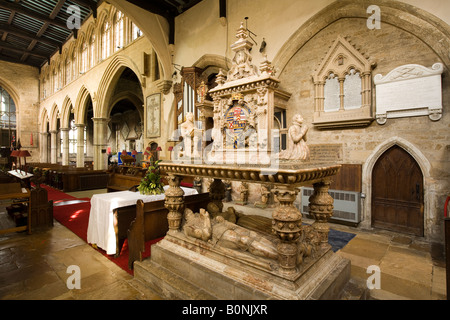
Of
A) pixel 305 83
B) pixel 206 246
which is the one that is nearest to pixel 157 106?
pixel 305 83

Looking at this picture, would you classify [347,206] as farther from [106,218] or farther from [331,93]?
[106,218]

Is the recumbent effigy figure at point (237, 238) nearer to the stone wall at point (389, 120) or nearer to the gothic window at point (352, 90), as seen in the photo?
the stone wall at point (389, 120)

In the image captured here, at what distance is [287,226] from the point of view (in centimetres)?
167

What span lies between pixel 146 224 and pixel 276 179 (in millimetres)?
1954

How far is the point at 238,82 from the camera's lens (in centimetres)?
262

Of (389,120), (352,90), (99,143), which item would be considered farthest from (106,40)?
(389,120)

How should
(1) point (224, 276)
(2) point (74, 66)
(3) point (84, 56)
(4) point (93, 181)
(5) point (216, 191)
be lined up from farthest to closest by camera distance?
(2) point (74, 66)
(3) point (84, 56)
(4) point (93, 181)
(5) point (216, 191)
(1) point (224, 276)

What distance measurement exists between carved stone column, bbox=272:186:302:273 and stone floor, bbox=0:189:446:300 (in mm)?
1068

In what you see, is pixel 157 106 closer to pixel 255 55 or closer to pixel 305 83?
pixel 255 55

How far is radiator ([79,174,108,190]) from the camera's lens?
9047 millimetres

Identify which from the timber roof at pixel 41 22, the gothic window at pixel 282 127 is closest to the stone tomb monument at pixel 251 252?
the gothic window at pixel 282 127

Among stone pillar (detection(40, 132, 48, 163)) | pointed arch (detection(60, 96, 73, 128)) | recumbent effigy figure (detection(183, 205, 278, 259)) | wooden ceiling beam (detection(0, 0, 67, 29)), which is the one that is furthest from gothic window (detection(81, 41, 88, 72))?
recumbent effigy figure (detection(183, 205, 278, 259))
